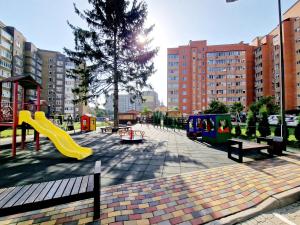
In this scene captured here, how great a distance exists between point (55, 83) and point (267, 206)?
82766 millimetres

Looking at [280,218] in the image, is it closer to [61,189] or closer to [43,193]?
[61,189]

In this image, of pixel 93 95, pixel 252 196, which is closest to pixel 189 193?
pixel 252 196

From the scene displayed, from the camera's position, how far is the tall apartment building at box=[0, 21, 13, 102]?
147 ft

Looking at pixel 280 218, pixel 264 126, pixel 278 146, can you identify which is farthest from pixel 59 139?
pixel 264 126

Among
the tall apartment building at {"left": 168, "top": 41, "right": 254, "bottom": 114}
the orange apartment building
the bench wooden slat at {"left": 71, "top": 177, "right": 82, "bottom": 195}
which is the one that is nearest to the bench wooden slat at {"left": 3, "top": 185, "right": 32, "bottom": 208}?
the bench wooden slat at {"left": 71, "top": 177, "right": 82, "bottom": 195}

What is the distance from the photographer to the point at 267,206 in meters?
3.26

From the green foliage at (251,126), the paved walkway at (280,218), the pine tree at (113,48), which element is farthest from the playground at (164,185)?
the pine tree at (113,48)

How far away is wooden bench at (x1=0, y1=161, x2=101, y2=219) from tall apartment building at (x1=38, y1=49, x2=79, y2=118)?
72.5 metres

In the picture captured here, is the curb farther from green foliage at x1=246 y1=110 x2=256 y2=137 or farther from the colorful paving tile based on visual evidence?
green foliage at x1=246 y1=110 x2=256 y2=137

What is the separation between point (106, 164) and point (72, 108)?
80.3 m

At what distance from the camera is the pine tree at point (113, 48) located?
19.6 meters

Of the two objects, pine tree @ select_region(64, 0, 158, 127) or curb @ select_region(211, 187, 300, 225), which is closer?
curb @ select_region(211, 187, 300, 225)

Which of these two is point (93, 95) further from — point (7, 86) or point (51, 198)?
point (7, 86)

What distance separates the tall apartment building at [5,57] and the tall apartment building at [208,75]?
167ft
